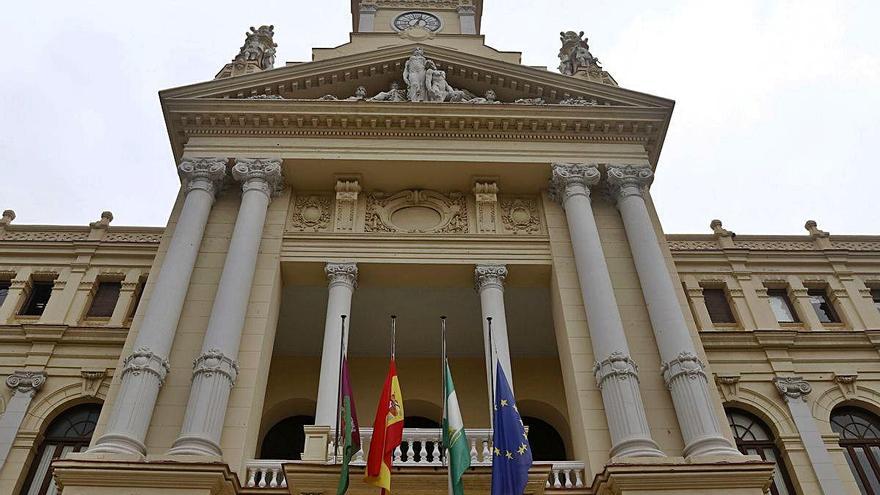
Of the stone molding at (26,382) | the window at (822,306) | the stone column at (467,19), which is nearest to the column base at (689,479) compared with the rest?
the window at (822,306)

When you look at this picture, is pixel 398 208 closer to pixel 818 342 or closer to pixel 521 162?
pixel 521 162

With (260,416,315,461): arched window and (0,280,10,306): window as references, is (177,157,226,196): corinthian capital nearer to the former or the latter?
(260,416,315,461): arched window

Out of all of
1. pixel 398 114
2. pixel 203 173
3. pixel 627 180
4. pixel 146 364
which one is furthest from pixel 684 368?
pixel 203 173

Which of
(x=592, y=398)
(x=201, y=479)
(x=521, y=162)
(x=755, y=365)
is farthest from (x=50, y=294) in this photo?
(x=755, y=365)

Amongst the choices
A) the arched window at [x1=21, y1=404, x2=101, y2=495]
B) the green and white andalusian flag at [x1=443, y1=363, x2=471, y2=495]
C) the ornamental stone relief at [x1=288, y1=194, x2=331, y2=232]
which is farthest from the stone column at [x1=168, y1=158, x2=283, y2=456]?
the arched window at [x1=21, y1=404, x2=101, y2=495]

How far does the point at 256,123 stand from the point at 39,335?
832 cm

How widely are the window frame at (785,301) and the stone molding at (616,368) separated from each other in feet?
29.7

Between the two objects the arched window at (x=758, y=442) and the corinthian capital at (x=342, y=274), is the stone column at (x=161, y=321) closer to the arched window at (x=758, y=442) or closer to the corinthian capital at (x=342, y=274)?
the corinthian capital at (x=342, y=274)

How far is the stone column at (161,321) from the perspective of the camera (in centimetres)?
1381

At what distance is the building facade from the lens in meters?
15.5

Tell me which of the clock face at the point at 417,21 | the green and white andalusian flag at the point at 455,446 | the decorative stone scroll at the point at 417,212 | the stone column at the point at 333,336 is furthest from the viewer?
the clock face at the point at 417,21

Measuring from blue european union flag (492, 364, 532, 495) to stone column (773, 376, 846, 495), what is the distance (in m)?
9.90

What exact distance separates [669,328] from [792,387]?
632 centimetres

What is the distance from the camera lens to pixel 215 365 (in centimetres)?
1491
